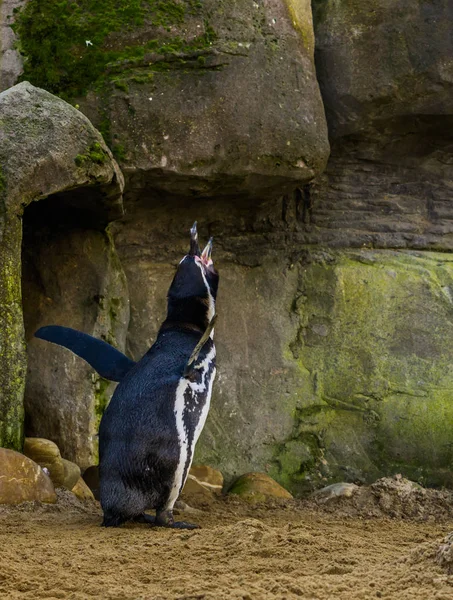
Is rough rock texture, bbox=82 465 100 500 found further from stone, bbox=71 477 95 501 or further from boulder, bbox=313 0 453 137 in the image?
boulder, bbox=313 0 453 137

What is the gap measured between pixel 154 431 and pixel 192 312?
2.41 ft

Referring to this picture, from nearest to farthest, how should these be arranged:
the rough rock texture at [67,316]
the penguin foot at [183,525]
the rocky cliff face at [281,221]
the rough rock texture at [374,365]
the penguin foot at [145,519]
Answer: the penguin foot at [183,525] → the penguin foot at [145,519] → the rough rock texture at [67,316] → the rocky cliff face at [281,221] → the rough rock texture at [374,365]

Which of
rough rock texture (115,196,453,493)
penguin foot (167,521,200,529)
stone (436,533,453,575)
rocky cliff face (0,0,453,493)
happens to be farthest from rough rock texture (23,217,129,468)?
stone (436,533,453,575)

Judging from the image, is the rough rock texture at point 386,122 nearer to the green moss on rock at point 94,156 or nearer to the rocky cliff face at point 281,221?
the rocky cliff face at point 281,221

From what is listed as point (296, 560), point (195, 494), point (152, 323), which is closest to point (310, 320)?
point (152, 323)

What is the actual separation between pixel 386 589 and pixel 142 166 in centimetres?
293

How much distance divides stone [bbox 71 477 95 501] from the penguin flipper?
20.9 inches

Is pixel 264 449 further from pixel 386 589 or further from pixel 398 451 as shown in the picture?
pixel 386 589

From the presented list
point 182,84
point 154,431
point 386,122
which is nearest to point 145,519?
point 154,431

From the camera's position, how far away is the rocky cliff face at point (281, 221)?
497 centimetres

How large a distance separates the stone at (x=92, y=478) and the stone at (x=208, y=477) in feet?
1.75

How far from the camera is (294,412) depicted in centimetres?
550

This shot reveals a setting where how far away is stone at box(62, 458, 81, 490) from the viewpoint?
4445 millimetres

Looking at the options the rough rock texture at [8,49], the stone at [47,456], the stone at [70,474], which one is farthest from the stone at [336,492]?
the rough rock texture at [8,49]
